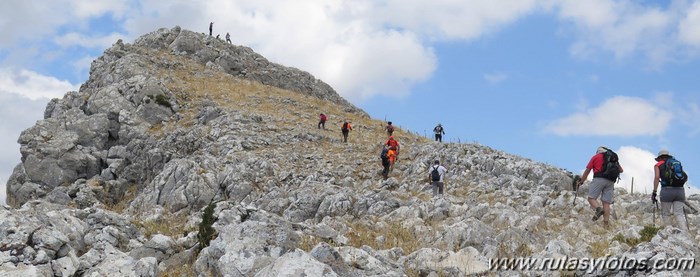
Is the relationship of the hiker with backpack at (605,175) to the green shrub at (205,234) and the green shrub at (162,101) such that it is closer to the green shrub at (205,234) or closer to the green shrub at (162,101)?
the green shrub at (205,234)

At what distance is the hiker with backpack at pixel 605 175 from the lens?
15.3 metres

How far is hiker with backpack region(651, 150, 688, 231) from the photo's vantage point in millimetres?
13703

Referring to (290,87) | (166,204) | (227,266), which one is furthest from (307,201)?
(290,87)

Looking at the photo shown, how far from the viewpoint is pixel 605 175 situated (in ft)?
50.2

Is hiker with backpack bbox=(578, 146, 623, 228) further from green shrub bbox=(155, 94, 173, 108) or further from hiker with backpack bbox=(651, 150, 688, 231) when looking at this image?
green shrub bbox=(155, 94, 173, 108)

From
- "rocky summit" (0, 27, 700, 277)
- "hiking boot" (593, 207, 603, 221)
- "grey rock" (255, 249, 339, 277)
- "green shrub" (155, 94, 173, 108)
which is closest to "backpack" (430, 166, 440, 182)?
"rocky summit" (0, 27, 700, 277)

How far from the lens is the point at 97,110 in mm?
44406

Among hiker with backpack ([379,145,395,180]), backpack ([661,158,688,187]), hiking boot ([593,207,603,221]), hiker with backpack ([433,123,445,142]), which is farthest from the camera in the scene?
hiker with backpack ([433,123,445,142])

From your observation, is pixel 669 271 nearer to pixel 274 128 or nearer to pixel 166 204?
pixel 166 204

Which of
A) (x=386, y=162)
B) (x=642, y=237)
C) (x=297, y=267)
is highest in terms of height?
Answer: (x=386, y=162)

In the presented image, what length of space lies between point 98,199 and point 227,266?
3071 centimetres

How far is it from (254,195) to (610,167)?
19970mm

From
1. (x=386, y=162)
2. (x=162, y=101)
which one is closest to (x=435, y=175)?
(x=386, y=162)

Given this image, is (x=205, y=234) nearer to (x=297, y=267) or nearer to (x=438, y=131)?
(x=297, y=267)
